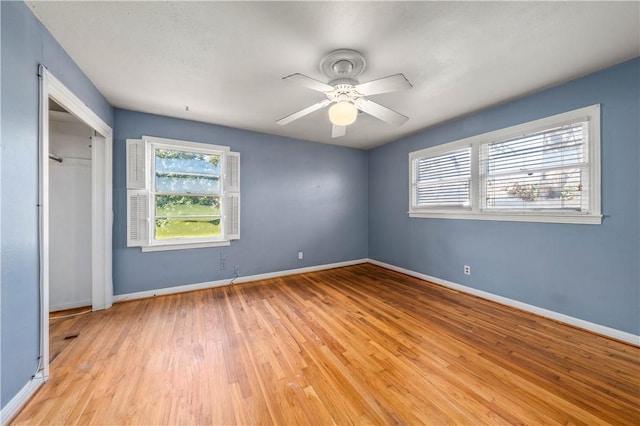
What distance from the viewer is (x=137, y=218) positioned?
3.16 m

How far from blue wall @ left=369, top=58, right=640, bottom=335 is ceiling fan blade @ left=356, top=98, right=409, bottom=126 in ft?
5.54

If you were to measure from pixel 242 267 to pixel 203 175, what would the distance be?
1617 millimetres

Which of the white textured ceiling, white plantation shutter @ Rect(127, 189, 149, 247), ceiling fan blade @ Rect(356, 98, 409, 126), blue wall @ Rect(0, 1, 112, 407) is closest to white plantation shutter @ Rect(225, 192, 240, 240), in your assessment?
white plantation shutter @ Rect(127, 189, 149, 247)

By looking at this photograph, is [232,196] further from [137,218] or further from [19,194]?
[19,194]

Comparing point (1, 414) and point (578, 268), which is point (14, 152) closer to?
point (1, 414)

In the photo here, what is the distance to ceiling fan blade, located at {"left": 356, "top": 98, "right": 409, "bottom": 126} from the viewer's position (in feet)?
7.13

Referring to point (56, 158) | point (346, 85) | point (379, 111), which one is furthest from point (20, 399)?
point (379, 111)

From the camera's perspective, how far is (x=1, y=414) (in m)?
1.29

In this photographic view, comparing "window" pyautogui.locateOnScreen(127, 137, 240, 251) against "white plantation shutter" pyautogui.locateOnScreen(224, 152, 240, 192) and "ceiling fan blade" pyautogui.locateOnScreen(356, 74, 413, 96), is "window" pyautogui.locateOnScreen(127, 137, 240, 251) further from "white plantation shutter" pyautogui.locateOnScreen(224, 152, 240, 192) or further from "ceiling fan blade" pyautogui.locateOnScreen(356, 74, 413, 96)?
"ceiling fan blade" pyautogui.locateOnScreen(356, 74, 413, 96)

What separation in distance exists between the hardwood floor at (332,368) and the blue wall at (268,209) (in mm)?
646

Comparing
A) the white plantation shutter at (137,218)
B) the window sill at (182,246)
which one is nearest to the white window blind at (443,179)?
the window sill at (182,246)

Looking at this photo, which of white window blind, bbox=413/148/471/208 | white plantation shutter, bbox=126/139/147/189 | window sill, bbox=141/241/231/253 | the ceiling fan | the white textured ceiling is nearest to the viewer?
the white textured ceiling

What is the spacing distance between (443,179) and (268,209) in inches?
118

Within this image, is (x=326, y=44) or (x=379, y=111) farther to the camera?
(x=379, y=111)
